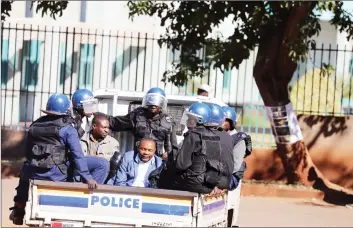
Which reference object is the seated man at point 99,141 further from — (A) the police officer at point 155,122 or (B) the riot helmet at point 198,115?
(B) the riot helmet at point 198,115

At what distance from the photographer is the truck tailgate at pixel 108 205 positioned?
826 cm

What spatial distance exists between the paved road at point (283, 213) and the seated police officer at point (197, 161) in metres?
4.78

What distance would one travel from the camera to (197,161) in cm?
849

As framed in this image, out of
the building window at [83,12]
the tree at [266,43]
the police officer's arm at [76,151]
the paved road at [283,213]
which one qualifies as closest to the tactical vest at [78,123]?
the police officer's arm at [76,151]

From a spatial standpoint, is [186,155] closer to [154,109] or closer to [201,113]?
[201,113]

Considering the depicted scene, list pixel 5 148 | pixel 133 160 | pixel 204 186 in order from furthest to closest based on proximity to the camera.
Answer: pixel 5 148
pixel 133 160
pixel 204 186

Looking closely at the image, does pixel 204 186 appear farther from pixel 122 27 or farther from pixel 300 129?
pixel 122 27

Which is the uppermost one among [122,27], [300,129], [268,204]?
[122,27]

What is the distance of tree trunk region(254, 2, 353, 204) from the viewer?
1794 centimetres

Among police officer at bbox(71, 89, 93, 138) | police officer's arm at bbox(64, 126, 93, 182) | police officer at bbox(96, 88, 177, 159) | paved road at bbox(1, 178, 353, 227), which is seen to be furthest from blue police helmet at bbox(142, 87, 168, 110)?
paved road at bbox(1, 178, 353, 227)

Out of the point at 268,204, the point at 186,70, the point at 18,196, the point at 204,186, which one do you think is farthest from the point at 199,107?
the point at 186,70

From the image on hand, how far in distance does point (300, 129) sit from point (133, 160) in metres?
9.77

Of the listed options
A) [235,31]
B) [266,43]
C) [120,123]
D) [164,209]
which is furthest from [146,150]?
[266,43]

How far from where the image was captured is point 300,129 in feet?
61.0
